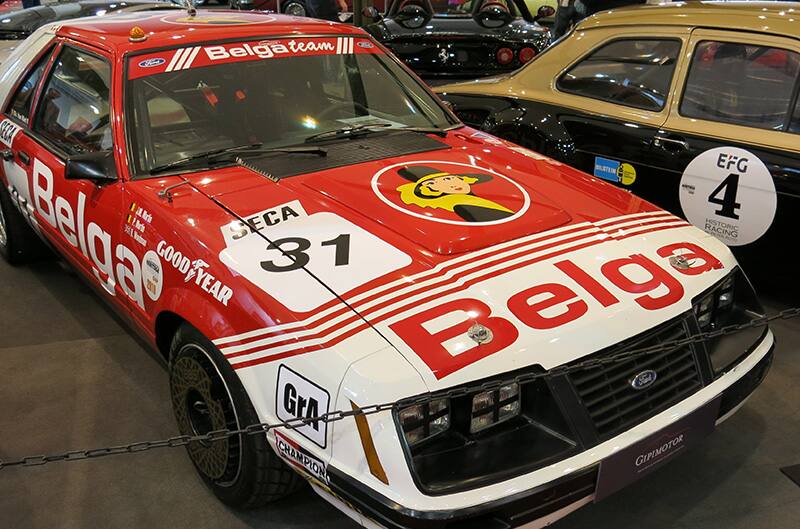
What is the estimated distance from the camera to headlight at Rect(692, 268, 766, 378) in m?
2.38

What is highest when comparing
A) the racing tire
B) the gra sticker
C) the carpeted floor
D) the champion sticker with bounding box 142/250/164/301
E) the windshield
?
the windshield

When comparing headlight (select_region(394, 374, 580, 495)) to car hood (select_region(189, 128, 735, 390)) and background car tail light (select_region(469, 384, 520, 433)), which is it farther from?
car hood (select_region(189, 128, 735, 390))

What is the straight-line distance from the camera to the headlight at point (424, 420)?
1890 mm

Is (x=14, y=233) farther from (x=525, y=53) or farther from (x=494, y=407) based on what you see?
(x=525, y=53)

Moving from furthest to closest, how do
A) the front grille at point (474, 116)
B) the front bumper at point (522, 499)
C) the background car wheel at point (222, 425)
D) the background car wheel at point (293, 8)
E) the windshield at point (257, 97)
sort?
1. the background car wheel at point (293, 8)
2. the front grille at point (474, 116)
3. the windshield at point (257, 97)
4. the background car wheel at point (222, 425)
5. the front bumper at point (522, 499)

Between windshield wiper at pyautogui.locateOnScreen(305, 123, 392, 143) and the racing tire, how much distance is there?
206cm

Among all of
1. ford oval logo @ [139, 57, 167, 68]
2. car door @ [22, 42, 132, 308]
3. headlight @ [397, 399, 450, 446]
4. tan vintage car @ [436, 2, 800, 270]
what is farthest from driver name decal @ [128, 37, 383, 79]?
headlight @ [397, 399, 450, 446]

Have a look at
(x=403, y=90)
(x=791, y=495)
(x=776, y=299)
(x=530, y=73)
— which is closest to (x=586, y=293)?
(x=791, y=495)

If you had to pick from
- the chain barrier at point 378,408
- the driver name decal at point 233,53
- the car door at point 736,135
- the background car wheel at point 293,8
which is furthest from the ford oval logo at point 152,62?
the background car wheel at point 293,8

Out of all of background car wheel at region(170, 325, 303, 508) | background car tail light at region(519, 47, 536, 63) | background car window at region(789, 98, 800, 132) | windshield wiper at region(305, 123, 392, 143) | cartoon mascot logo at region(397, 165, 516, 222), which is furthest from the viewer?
background car tail light at region(519, 47, 536, 63)

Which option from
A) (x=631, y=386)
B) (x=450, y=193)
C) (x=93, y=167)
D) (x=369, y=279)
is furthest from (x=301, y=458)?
(x=93, y=167)

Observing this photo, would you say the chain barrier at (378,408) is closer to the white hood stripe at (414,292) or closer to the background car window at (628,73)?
the white hood stripe at (414,292)

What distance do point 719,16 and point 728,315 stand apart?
1871mm

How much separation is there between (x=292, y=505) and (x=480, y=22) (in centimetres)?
681
